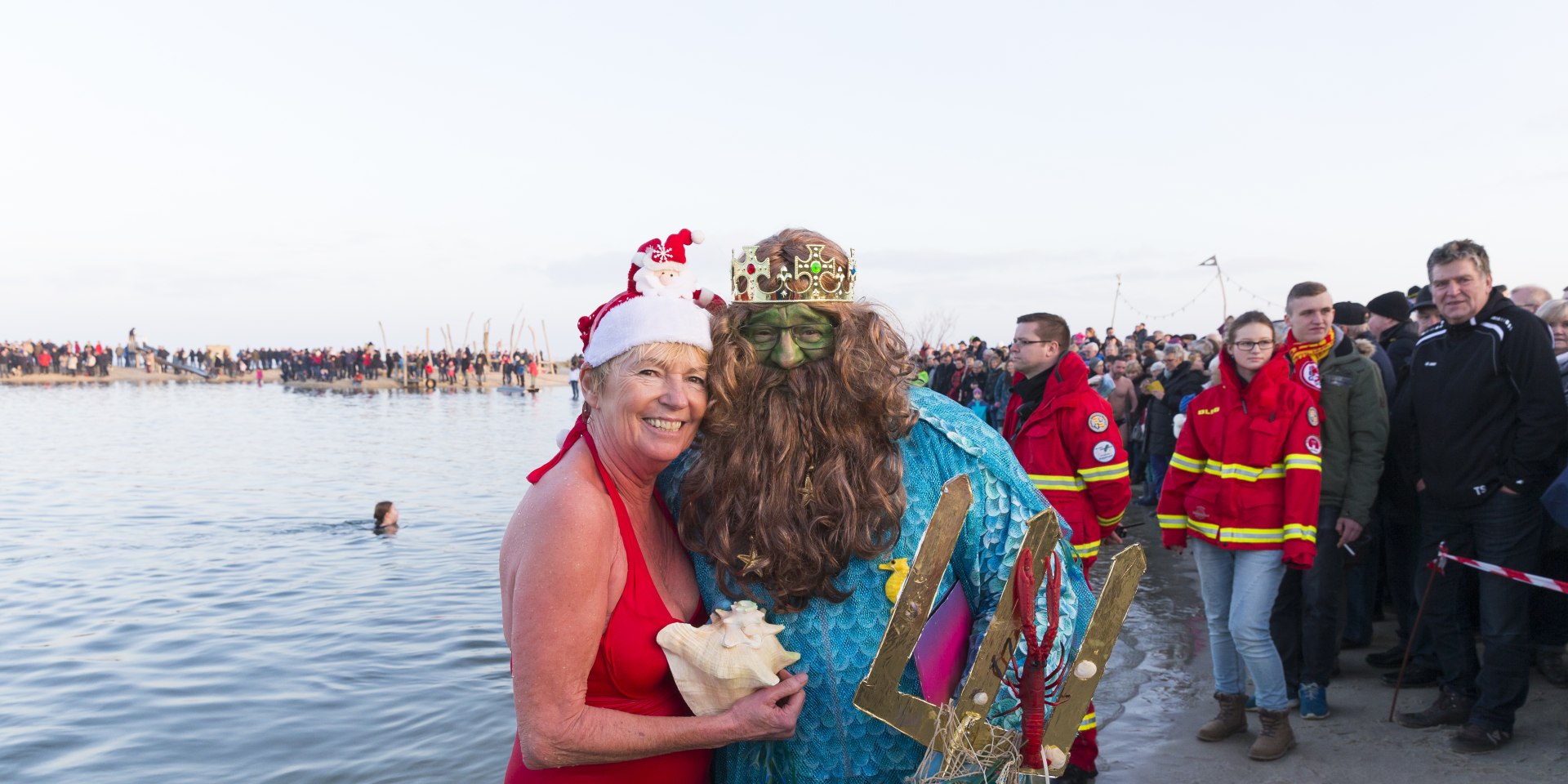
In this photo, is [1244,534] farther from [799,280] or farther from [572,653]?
[572,653]

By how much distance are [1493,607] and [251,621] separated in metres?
9.50

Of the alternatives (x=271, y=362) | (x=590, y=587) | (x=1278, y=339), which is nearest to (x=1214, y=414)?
(x=1278, y=339)

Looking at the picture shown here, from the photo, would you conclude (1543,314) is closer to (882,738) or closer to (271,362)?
(882,738)

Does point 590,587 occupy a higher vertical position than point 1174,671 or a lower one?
higher

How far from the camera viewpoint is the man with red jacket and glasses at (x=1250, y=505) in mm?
4723

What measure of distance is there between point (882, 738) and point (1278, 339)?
3.79 metres

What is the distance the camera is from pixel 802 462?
2.29 metres

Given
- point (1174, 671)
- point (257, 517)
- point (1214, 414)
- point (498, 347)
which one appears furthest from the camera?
point (498, 347)

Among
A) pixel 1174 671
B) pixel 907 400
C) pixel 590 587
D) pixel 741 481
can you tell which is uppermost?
pixel 907 400

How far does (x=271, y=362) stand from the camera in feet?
256

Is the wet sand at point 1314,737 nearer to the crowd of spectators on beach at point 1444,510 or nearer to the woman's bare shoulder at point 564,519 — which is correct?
the crowd of spectators on beach at point 1444,510

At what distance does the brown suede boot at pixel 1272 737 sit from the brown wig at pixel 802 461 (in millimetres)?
3414

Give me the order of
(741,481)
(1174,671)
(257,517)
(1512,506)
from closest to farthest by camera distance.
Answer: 1. (741,481)
2. (1512,506)
3. (1174,671)
4. (257,517)

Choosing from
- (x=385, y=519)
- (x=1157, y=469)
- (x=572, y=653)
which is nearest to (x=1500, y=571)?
(x=572, y=653)
